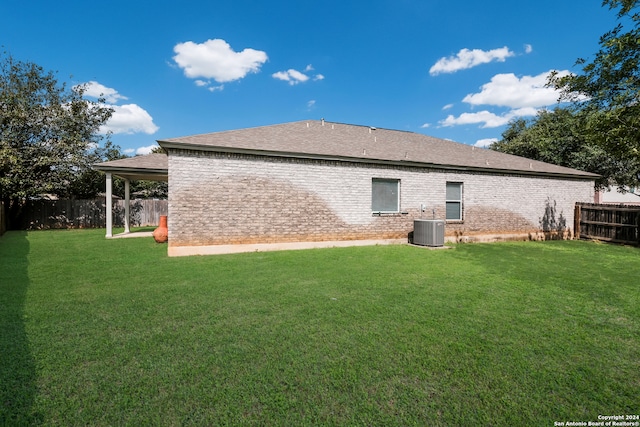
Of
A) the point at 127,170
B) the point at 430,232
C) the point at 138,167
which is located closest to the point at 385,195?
the point at 430,232

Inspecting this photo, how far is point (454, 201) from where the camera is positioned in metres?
11.9

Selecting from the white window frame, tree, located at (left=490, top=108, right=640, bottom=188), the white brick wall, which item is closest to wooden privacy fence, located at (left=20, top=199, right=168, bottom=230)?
the white brick wall

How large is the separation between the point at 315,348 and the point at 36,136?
74.6ft

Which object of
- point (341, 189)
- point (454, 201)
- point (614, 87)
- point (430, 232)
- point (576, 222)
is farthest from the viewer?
point (576, 222)

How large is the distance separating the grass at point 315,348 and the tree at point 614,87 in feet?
11.6

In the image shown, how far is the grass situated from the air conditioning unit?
4.10 m

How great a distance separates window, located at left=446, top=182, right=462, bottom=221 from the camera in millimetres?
11867

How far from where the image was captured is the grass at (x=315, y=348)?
86.3 inches

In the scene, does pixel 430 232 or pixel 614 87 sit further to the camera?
pixel 430 232

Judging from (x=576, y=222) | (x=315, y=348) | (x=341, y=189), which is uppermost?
(x=341, y=189)

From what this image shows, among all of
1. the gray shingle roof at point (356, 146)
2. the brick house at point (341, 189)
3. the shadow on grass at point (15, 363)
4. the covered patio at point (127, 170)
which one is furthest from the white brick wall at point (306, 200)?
the covered patio at point (127, 170)

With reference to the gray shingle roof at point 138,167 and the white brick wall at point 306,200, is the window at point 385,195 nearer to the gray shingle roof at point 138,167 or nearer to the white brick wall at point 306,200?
the white brick wall at point 306,200

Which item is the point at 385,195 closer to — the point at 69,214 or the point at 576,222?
the point at 576,222

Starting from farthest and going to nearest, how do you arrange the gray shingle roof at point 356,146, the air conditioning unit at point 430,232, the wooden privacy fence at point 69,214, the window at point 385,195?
1. the wooden privacy fence at point 69,214
2. the window at point 385,195
3. the air conditioning unit at point 430,232
4. the gray shingle roof at point 356,146
